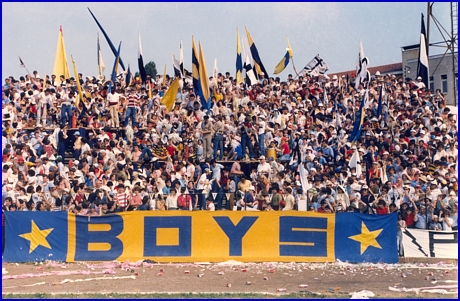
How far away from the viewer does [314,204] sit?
16.9 m

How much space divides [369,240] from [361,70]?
37.9ft

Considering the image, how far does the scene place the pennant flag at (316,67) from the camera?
1105 inches

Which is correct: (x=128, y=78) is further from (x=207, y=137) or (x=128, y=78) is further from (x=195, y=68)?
(x=207, y=137)

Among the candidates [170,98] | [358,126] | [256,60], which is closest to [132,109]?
[170,98]

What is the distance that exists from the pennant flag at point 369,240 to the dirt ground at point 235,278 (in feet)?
1.05

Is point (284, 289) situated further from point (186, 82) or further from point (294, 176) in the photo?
point (186, 82)

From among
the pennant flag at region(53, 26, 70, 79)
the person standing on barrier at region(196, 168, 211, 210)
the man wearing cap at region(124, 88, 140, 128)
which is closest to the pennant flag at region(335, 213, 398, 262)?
the person standing on barrier at region(196, 168, 211, 210)

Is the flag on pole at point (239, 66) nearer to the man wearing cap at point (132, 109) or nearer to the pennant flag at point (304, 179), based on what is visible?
the man wearing cap at point (132, 109)

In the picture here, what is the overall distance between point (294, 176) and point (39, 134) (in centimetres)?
802

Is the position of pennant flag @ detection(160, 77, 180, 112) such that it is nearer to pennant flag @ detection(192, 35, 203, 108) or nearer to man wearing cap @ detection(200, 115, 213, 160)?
pennant flag @ detection(192, 35, 203, 108)

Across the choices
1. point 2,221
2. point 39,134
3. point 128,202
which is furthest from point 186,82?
point 2,221

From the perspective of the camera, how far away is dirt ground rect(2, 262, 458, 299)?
1354 cm

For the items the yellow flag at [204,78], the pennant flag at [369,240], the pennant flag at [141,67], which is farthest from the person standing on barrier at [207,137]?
the pennant flag at [369,240]

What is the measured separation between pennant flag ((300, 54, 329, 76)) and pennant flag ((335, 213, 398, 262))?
1255cm
